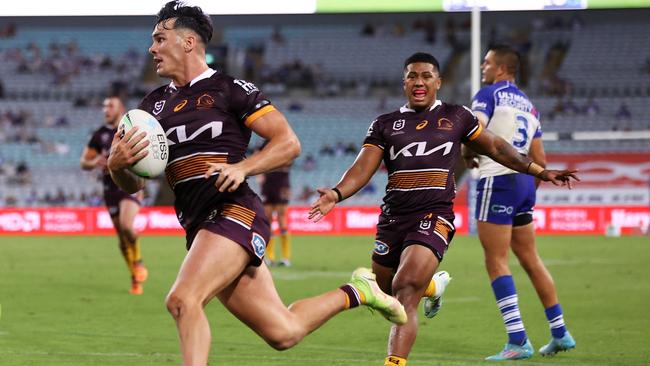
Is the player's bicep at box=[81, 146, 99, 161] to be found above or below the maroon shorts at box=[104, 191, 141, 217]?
above

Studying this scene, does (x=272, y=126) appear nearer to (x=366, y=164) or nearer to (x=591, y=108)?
(x=366, y=164)

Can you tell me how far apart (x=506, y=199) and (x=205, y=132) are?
3.75m

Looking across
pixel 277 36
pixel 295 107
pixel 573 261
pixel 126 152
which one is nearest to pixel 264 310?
pixel 126 152

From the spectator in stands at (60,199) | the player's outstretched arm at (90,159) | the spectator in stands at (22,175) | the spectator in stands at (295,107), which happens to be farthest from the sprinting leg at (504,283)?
the spectator in stands at (295,107)

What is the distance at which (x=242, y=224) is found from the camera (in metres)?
5.95

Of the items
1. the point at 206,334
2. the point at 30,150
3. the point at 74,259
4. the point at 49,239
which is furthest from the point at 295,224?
the point at 206,334

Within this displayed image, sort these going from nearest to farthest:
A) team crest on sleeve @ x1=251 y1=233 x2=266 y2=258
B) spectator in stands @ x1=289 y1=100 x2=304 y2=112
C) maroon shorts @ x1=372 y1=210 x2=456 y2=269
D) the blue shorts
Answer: team crest on sleeve @ x1=251 y1=233 x2=266 y2=258 < maroon shorts @ x1=372 y1=210 x2=456 y2=269 < the blue shorts < spectator in stands @ x1=289 y1=100 x2=304 y2=112

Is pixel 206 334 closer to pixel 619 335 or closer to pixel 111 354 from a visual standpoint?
pixel 111 354

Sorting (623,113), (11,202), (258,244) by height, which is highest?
(258,244)

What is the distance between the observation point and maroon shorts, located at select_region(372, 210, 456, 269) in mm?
7363

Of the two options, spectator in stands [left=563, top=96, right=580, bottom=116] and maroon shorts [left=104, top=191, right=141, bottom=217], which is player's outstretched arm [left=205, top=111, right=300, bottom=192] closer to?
maroon shorts [left=104, top=191, right=141, bottom=217]

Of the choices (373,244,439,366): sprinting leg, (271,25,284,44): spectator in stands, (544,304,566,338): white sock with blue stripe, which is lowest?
(271,25,284,44): spectator in stands

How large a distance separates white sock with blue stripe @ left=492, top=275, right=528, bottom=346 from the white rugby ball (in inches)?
155

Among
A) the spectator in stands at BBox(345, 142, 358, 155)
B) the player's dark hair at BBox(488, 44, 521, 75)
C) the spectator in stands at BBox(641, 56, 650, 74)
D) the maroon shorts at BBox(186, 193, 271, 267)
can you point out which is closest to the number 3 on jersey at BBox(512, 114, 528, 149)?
the player's dark hair at BBox(488, 44, 521, 75)
